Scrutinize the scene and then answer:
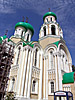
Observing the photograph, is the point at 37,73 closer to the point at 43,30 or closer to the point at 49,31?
the point at 49,31

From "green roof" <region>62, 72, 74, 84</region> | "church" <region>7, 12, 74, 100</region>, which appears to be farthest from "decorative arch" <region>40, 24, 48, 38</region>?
"green roof" <region>62, 72, 74, 84</region>

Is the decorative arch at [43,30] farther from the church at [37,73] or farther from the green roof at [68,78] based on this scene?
the green roof at [68,78]

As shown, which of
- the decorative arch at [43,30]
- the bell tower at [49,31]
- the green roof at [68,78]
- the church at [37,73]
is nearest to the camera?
the church at [37,73]

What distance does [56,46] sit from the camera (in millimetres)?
14047

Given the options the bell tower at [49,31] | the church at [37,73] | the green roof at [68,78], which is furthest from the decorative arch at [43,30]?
the green roof at [68,78]

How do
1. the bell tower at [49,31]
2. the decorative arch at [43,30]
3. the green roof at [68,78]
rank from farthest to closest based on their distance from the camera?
1. the decorative arch at [43,30]
2. the bell tower at [49,31]
3. the green roof at [68,78]

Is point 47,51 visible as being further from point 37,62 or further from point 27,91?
point 27,91

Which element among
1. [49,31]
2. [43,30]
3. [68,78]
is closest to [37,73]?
[68,78]

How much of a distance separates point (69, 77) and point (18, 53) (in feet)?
24.9

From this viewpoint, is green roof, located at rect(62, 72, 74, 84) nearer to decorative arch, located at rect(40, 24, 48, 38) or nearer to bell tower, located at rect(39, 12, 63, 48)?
bell tower, located at rect(39, 12, 63, 48)

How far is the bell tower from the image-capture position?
16169 mm

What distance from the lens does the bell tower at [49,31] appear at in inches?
637

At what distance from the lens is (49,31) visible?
A: 55.9 ft

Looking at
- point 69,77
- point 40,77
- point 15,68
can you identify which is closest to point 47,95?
point 40,77
